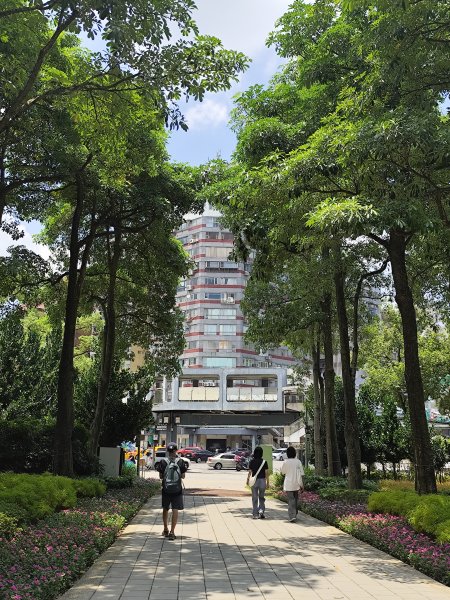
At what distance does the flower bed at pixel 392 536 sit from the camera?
7.79 m

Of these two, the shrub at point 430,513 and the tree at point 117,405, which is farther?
the tree at point 117,405

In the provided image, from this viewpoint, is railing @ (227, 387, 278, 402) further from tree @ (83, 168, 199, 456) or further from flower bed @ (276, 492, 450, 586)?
flower bed @ (276, 492, 450, 586)

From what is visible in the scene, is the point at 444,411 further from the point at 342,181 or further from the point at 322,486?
the point at 342,181

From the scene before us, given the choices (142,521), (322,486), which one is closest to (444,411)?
(322,486)

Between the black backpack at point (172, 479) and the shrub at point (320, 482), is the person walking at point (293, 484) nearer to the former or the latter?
the black backpack at point (172, 479)

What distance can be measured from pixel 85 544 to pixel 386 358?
101 ft

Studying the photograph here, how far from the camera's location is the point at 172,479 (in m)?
10.8

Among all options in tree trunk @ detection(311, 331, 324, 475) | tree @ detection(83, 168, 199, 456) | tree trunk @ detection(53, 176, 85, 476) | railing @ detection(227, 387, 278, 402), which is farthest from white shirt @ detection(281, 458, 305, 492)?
railing @ detection(227, 387, 278, 402)

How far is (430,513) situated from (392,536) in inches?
29.4

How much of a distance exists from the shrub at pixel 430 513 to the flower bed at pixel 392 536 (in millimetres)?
154

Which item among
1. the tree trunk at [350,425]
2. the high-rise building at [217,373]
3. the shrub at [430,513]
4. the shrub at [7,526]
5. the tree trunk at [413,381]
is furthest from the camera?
the high-rise building at [217,373]

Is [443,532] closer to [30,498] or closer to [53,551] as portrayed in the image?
[53,551]

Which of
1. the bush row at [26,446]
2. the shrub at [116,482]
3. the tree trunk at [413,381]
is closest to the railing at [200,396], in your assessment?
the shrub at [116,482]

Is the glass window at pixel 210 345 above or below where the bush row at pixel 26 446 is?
above
